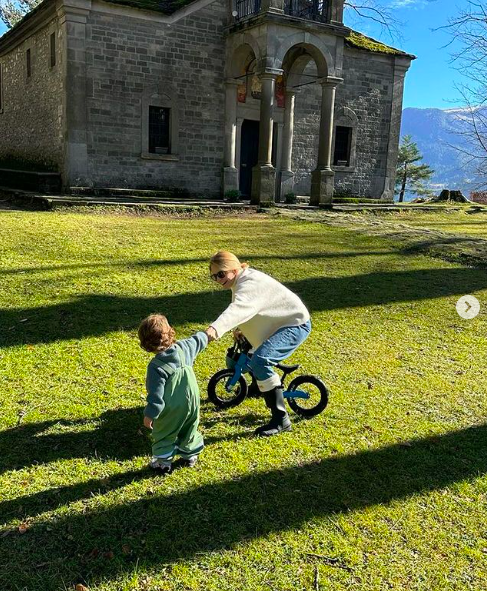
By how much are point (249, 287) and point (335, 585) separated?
1.79 metres

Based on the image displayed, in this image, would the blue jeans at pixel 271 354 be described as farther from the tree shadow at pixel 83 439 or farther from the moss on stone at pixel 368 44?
the moss on stone at pixel 368 44

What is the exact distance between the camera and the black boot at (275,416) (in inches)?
152

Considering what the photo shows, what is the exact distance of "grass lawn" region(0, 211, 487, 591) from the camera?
8.84 ft

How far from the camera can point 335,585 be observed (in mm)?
2594

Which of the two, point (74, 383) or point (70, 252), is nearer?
point (74, 383)

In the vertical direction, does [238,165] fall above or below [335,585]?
above

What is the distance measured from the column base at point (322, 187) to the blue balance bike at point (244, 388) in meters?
14.8

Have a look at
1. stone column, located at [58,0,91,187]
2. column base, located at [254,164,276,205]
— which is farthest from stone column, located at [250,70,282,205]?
stone column, located at [58,0,91,187]

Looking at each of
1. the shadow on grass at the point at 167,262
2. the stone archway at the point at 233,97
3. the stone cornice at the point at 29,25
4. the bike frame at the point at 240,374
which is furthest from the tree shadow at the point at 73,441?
the stone cornice at the point at 29,25

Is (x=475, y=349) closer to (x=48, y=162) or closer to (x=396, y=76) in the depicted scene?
(x=48, y=162)

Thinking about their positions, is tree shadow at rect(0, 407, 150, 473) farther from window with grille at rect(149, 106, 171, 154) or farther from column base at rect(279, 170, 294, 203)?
column base at rect(279, 170, 294, 203)

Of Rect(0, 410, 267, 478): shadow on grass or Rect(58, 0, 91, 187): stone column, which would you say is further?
Rect(58, 0, 91, 187): stone column

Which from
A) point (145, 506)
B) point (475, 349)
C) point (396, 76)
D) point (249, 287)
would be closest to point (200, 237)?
point (475, 349)

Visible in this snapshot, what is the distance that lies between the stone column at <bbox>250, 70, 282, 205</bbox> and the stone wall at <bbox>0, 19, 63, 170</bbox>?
20.6ft
